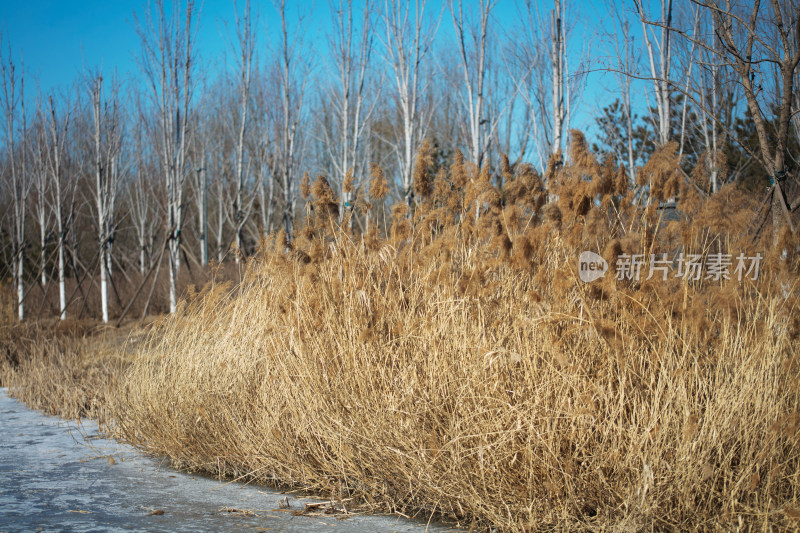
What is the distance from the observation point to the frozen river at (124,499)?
8.81ft

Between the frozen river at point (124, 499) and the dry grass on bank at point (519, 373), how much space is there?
195 mm

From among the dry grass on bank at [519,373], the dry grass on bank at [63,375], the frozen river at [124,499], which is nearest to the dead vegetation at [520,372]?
the dry grass on bank at [519,373]

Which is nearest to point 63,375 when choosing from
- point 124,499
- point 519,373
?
point 124,499

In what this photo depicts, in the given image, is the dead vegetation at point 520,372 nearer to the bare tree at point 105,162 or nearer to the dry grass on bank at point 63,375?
the dry grass on bank at point 63,375

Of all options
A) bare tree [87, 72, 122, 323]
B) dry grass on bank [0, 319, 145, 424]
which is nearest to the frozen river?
dry grass on bank [0, 319, 145, 424]

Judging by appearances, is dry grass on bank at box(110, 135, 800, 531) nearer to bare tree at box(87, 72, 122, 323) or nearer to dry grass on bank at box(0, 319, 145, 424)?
dry grass on bank at box(0, 319, 145, 424)

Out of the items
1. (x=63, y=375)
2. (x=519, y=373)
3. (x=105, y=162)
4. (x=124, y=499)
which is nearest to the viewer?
(x=519, y=373)

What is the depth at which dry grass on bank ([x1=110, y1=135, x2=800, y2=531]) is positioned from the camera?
7.70ft

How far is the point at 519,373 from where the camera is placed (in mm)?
2686

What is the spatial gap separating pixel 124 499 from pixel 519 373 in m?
1.95

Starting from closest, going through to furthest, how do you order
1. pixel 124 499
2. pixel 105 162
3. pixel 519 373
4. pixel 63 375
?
pixel 519 373 → pixel 124 499 → pixel 63 375 → pixel 105 162

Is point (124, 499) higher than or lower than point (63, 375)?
lower

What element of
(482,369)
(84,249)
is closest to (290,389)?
(482,369)

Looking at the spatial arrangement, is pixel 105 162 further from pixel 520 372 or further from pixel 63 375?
pixel 520 372
